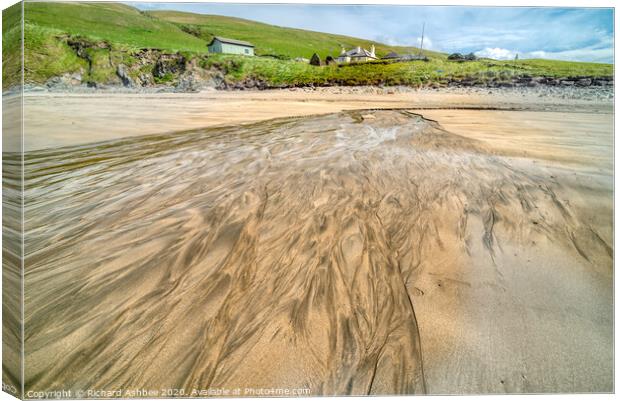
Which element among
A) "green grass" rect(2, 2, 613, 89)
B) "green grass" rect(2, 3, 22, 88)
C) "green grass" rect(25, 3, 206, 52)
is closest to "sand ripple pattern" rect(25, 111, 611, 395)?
"green grass" rect(2, 3, 22, 88)

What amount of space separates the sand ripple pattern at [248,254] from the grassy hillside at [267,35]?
0.92 metres

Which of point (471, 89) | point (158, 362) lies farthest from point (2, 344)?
point (471, 89)

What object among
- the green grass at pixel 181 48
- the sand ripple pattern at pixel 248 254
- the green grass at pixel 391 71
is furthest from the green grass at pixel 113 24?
the sand ripple pattern at pixel 248 254

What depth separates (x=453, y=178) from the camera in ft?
7.22

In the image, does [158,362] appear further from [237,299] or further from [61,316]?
[61,316]

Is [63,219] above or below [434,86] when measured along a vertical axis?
below

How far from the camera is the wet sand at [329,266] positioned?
1.30m

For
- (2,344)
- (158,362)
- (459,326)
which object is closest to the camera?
(158,362)

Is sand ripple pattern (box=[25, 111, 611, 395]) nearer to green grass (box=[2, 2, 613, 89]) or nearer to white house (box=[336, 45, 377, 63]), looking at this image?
green grass (box=[2, 2, 613, 89])

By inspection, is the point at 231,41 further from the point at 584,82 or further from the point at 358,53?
the point at 584,82

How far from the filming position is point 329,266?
5.34 feet

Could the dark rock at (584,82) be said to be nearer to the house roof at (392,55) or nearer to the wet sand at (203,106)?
the wet sand at (203,106)

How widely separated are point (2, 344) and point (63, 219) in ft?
2.37

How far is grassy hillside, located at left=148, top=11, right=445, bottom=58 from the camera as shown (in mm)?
1912
